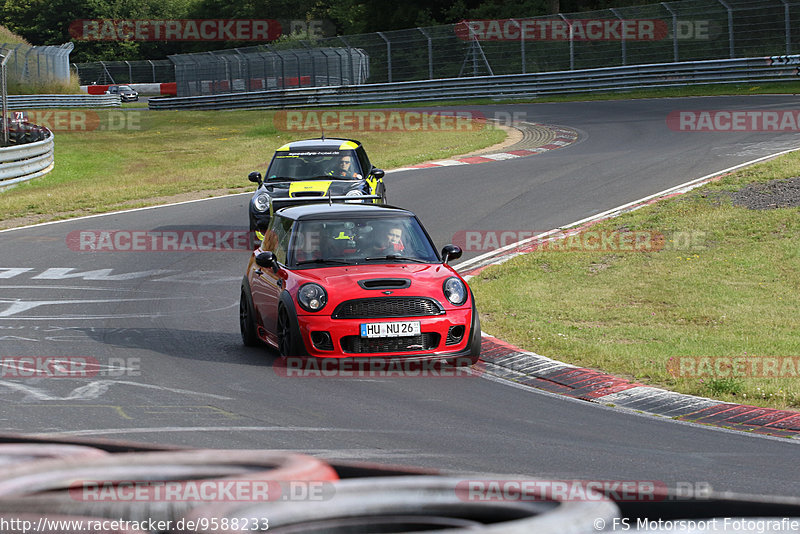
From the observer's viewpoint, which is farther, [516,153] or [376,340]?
[516,153]

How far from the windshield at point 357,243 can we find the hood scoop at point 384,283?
2.24 feet

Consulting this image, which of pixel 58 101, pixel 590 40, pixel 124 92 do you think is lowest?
pixel 124 92

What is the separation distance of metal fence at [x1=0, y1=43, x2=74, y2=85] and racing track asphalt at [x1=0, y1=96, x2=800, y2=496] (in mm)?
44538

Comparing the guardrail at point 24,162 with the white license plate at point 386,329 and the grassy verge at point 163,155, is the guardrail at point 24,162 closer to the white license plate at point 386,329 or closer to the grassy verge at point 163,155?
Answer: the grassy verge at point 163,155

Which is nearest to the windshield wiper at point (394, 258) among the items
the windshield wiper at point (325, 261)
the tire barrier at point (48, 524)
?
the windshield wiper at point (325, 261)

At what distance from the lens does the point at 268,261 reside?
10.9 metres

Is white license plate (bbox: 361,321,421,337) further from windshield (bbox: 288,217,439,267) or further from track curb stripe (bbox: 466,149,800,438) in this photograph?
windshield (bbox: 288,217,439,267)

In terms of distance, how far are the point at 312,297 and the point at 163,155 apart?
88.8 feet

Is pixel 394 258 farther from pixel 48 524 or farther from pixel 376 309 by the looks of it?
pixel 48 524

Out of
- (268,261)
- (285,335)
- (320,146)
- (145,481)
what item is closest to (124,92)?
(320,146)

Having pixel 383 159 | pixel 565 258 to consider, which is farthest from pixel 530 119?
pixel 565 258

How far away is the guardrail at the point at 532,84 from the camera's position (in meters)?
37.3

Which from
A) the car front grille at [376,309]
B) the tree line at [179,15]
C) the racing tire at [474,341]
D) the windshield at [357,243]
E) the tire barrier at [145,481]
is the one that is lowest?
the racing tire at [474,341]

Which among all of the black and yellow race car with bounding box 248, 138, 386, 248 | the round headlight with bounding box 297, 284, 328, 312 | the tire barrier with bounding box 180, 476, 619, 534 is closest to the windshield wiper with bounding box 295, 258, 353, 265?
the round headlight with bounding box 297, 284, 328, 312
